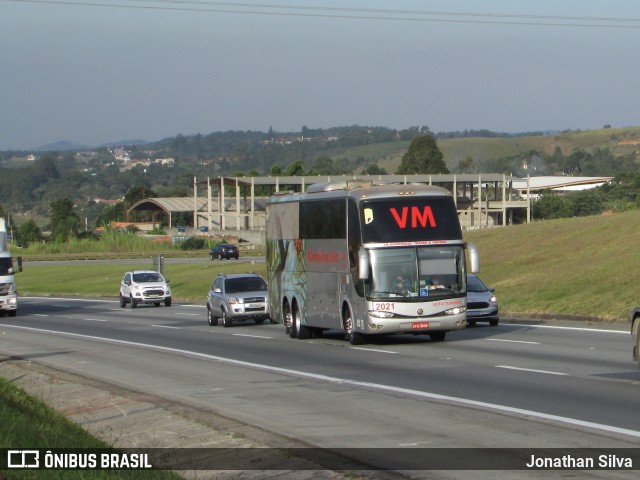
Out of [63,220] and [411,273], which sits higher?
[411,273]

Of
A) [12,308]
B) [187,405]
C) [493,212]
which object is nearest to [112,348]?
[187,405]

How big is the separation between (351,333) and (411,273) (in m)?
2.10

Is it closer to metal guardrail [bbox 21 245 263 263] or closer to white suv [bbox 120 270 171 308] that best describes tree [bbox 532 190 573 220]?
metal guardrail [bbox 21 245 263 263]

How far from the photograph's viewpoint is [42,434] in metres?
12.3

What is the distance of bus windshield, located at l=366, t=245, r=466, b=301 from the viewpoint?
24.6m

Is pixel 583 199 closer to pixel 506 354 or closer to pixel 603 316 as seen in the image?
pixel 603 316

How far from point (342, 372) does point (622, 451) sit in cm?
912

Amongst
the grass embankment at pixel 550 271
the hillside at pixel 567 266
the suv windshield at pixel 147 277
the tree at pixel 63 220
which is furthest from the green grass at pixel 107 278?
the tree at pixel 63 220

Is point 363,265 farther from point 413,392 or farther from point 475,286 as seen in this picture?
point 413,392

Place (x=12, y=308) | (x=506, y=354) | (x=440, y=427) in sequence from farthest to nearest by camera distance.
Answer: (x=12, y=308)
(x=506, y=354)
(x=440, y=427)

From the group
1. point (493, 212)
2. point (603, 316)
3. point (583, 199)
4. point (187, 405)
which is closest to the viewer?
point (187, 405)

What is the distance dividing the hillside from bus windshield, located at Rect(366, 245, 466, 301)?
7569mm

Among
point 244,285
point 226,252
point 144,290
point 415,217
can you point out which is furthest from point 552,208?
point 415,217

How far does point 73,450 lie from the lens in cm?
1094
